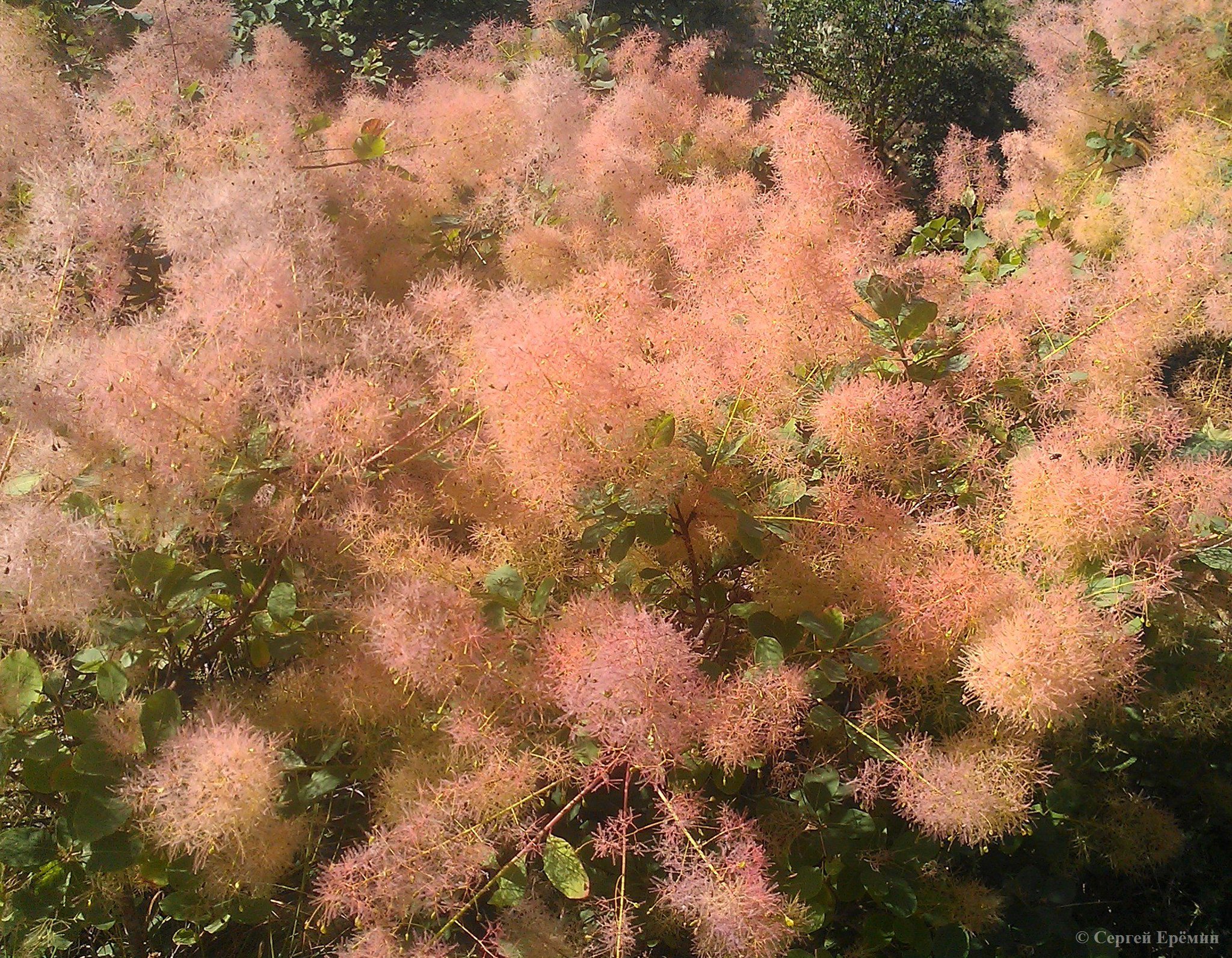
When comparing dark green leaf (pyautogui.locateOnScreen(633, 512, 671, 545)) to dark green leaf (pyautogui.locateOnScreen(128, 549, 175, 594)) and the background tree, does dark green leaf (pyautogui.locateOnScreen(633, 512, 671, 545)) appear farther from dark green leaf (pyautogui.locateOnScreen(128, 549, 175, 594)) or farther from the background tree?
the background tree

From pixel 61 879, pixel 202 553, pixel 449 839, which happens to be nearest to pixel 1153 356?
pixel 449 839

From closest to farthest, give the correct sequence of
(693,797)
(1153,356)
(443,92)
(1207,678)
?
(693,797) < (1153,356) < (1207,678) < (443,92)

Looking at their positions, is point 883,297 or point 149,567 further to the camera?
point 883,297

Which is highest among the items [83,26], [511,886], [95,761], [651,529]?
[83,26]

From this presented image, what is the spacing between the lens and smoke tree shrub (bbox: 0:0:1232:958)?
1.23 metres

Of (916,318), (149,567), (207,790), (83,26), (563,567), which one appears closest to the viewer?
(207,790)

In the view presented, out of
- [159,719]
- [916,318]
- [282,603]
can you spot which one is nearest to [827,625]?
[916,318]

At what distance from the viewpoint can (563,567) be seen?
1521mm

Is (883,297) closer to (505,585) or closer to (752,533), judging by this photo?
(752,533)

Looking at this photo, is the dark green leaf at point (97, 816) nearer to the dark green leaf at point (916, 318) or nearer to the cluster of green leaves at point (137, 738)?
the cluster of green leaves at point (137, 738)

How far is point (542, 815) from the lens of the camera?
4.54ft

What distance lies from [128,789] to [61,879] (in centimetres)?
24

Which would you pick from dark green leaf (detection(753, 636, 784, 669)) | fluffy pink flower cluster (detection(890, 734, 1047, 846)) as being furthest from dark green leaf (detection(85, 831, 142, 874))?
fluffy pink flower cluster (detection(890, 734, 1047, 846))

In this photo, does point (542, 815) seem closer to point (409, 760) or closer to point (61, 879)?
point (409, 760)
